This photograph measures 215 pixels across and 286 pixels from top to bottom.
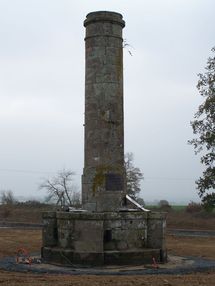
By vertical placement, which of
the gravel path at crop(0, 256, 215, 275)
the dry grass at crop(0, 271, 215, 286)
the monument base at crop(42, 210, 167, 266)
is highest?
the monument base at crop(42, 210, 167, 266)

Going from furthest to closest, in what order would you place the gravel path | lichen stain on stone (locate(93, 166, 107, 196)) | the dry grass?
lichen stain on stone (locate(93, 166, 107, 196))
the gravel path
the dry grass

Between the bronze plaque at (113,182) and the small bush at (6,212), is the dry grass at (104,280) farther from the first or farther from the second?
the small bush at (6,212)

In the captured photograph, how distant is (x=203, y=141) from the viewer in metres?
29.2

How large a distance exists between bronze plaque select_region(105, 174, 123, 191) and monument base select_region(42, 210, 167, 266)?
2.91ft

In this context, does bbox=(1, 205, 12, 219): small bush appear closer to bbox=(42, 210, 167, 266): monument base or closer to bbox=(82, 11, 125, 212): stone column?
bbox=(42, 210, 167, 266): monument base

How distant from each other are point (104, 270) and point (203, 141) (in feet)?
53.7

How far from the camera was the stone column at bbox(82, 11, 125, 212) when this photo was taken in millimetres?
16328

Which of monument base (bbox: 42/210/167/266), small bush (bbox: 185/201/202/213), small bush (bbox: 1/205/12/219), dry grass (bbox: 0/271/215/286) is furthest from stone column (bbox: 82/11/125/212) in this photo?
small bush (bbox: 1/205/12/219)

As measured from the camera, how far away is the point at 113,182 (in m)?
16.4

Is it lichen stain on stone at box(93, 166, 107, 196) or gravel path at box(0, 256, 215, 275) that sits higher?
lichen stain on stone at box(93, 166, 107, 196)

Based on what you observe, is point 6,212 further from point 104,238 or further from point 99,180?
point 104,238

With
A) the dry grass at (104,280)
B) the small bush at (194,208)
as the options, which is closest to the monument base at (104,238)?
the dry grass at (104,280)

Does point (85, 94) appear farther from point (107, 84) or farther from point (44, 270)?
point (44, 270)

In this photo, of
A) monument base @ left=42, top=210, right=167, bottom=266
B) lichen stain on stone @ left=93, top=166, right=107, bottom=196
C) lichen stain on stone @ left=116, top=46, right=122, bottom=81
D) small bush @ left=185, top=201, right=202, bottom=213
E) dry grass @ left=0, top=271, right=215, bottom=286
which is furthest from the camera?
small bush @ left=185, top=201, right=202, bottom=213
